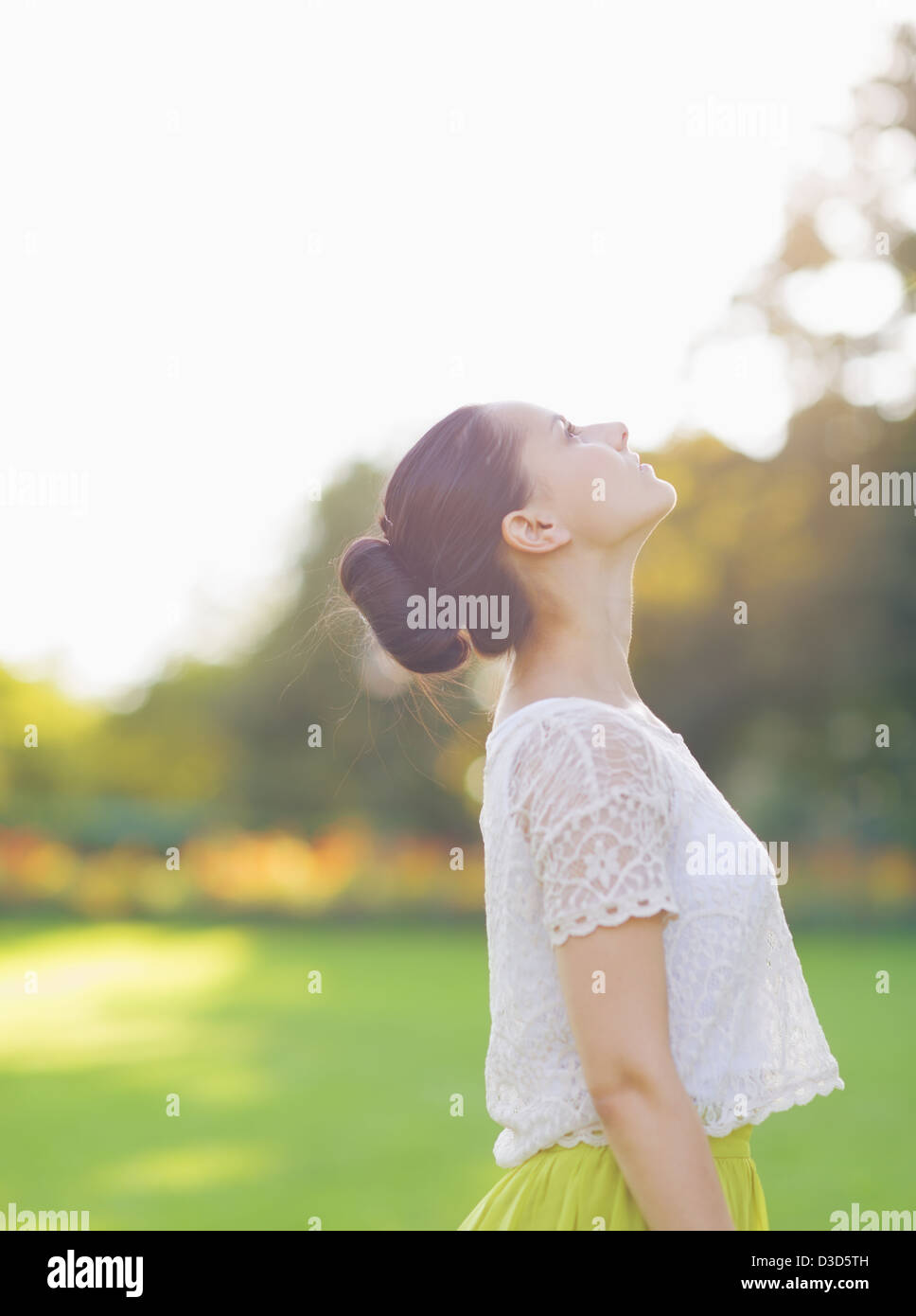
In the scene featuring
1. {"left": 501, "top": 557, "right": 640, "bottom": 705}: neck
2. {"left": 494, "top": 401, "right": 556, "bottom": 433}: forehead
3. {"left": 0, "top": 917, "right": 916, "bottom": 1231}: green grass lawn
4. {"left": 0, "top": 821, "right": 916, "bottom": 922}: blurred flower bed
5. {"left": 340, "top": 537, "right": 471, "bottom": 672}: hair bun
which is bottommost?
{"left": 0, "top": 917, "right": 916, "bottom": 1231}: green grass lawn

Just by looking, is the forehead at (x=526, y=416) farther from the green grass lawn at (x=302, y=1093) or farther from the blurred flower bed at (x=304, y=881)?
the blurred flower bed at (x=304, y=881)

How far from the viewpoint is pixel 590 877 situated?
5.87 feet

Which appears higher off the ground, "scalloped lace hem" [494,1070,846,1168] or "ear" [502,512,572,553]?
"ear" [502,512,572,553]

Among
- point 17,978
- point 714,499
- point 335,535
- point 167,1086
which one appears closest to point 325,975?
point 17,978

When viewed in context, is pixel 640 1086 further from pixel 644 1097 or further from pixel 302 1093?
pixel 302 1093

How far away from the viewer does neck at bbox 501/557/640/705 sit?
2.12 metres

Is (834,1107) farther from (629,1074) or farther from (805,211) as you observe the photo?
(805,211)

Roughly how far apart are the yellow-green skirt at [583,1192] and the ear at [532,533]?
0.92m

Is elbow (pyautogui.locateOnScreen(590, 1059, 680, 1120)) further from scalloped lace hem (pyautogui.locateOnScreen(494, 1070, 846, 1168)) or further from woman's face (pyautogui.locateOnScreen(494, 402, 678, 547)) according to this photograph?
woman's face (pyautogui.locateOnScreen(494, 402, 678, 547))

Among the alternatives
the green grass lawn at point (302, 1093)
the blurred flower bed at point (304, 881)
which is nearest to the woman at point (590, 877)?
the green grass lawn at point (302, 1093)

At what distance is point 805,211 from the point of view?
70.5 ft

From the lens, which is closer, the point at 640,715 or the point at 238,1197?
the point at 640,715

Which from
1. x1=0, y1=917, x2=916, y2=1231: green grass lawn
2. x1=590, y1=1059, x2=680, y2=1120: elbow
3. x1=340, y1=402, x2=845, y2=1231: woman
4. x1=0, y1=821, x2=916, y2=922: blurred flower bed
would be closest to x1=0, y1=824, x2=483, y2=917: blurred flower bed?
x1=0, y1=821, x2=916, y2=922: blurred flower bed
